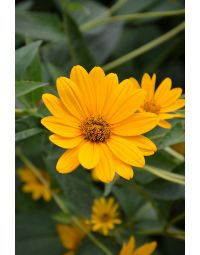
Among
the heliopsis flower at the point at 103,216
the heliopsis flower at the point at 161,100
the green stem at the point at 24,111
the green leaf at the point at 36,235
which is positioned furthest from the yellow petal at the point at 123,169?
the green leaf at the point at 36,235

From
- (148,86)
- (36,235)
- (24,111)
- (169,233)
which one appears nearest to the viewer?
(148,86)

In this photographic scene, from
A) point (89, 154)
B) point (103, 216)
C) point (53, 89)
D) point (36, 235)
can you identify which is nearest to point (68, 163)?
point (89, 154)

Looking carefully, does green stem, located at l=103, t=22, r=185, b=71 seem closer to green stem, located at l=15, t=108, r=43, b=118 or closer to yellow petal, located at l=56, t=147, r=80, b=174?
green stem, located at l=15, t=108, r=43, b=118

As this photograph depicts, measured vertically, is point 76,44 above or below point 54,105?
above

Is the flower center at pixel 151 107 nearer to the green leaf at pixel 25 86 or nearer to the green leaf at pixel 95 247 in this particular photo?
the green leaf at pixel 25 86

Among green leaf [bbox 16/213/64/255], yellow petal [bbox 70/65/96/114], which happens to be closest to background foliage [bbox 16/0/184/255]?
green leaf [bbox 16/213/64/255]

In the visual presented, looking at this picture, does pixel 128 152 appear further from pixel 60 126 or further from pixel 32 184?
pixel 32 184

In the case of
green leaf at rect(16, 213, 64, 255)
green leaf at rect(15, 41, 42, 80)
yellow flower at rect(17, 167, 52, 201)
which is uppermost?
green leaf at rect(15, 41, 42, 80)

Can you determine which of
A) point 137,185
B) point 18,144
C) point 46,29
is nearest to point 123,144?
point 137,185
